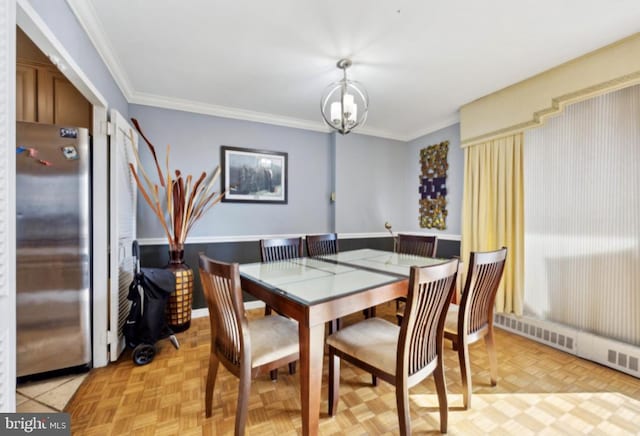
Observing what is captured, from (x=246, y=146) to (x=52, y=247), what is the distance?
2.09m

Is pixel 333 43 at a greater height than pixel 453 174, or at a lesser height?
greater

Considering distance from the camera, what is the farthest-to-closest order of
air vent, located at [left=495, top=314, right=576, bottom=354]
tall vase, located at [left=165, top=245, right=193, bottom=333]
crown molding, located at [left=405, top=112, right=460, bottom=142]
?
crown molding, located at [left=405, top=112, right=460, bottom=142], tall vase, located at [left=165, top=245, right=193, bottom=333], air vent, located at [left=495, top=314, right=576, bottom=354]

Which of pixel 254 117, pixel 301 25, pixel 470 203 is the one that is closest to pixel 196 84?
pixel 254 117

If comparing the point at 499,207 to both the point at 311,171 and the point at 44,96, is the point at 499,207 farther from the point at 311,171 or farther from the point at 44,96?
the point at 44,96

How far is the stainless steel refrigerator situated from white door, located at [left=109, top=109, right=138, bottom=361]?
0.15 metres

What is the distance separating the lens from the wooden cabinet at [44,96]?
212 centimetres

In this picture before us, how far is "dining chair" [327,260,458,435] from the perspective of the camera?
1.25 meters

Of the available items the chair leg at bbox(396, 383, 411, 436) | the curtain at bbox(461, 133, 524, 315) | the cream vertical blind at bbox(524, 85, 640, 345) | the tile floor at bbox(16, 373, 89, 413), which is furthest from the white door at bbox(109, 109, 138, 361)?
the cream vertical blind at bbox(524, 85, 640, 345)

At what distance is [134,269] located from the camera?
8.39 feet

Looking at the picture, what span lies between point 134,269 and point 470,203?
12.0ft

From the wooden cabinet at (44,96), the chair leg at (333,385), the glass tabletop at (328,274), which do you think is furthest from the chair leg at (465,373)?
the wooden cabinet at (44,96)

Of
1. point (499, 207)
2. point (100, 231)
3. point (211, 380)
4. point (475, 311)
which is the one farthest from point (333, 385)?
point (499, 207)

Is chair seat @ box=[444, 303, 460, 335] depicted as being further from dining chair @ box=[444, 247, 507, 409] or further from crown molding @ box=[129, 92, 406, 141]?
crown molding @ box=[129, 92, 406, 141]
